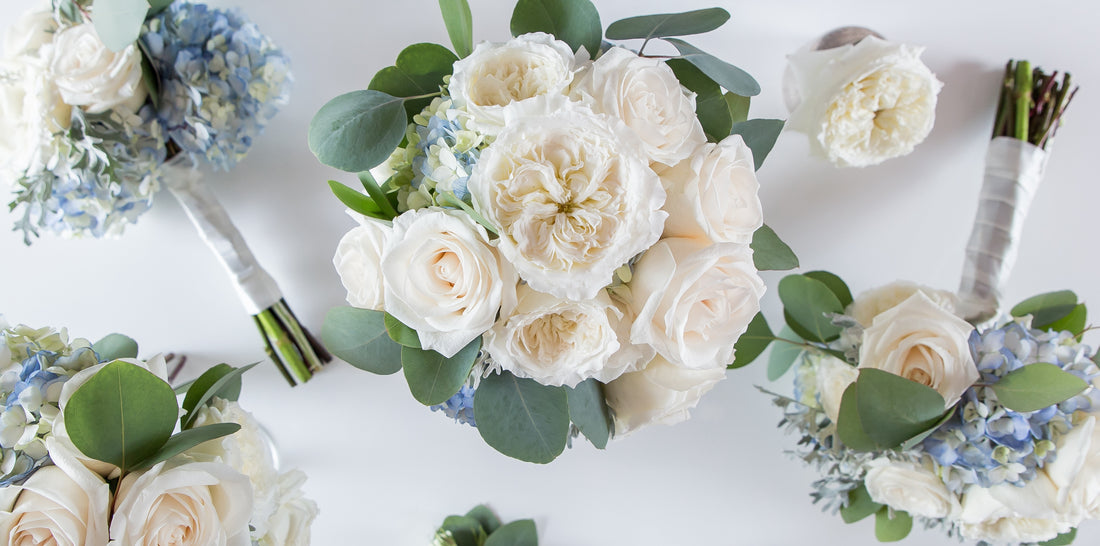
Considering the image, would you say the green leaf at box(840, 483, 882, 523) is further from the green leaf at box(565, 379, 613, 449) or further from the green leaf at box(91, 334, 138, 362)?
the green leaf at box(91, 334, 138, 362)

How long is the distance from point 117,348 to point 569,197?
0.67 m

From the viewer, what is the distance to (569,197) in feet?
1.80

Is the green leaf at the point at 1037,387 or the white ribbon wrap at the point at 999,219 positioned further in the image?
the white ribbon wrap at the point at 999,219

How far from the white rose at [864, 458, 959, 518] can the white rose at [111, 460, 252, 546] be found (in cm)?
82

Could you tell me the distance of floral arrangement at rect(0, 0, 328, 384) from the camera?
894 millimetres

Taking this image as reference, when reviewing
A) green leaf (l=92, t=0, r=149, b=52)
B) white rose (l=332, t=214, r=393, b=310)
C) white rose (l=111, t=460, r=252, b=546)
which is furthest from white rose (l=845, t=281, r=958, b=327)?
green leaf (l=92, t=0, r=149, b=52)

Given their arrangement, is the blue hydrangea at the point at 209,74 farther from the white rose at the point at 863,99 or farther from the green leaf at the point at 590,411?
the white rose at the point at 863,99

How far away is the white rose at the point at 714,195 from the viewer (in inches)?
23.4

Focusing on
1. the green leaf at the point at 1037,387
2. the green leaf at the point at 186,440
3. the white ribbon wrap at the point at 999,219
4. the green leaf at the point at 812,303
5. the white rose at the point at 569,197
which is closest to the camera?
the white rose at the point at 569,197

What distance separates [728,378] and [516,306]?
2.31 feet

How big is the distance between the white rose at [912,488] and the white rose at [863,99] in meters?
0.45

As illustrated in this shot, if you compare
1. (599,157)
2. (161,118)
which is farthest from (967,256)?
(161,118)

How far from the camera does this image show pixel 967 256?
1132 mm

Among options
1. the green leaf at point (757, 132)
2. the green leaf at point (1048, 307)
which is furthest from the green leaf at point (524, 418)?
the green leaf at point (1048, 307)
